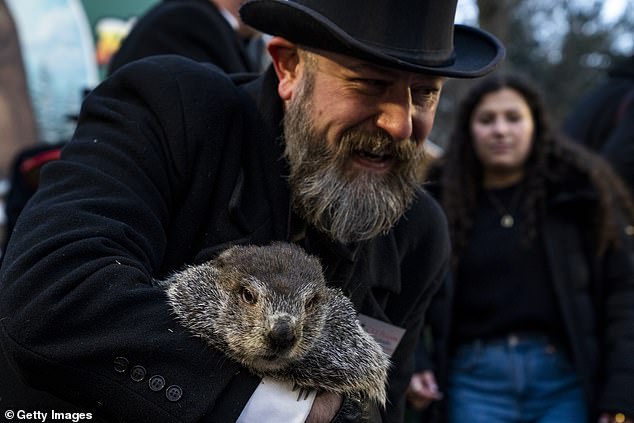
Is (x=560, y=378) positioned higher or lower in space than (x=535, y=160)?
lower

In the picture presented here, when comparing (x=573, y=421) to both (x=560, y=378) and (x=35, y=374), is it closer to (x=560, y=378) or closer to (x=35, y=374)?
(x=560, y=378)

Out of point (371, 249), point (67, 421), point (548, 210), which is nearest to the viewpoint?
point (67, 421)

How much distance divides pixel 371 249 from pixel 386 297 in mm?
208

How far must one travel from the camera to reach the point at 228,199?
2867 mm

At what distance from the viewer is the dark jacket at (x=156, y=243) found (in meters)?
2.30

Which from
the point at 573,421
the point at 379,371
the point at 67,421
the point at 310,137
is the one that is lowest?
the point at 573,421

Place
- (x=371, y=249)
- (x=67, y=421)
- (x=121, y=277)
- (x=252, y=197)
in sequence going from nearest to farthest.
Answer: (x=121, y=277), (x=67, y=421), (x=252, y=197), (x=371, y=249)

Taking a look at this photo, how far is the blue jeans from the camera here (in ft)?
16.4

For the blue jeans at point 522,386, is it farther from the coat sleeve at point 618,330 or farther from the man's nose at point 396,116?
the man's nose at point 396,116

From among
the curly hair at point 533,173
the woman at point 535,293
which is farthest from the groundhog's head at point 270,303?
the curly hair at point 533,173

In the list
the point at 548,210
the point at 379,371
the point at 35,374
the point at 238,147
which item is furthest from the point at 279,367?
the point at 548,210

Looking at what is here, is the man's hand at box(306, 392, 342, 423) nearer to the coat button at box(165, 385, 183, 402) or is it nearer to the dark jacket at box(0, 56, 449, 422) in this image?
the dark jacket at box(0, 56, 449, 422)

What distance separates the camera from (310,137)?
116 inches
